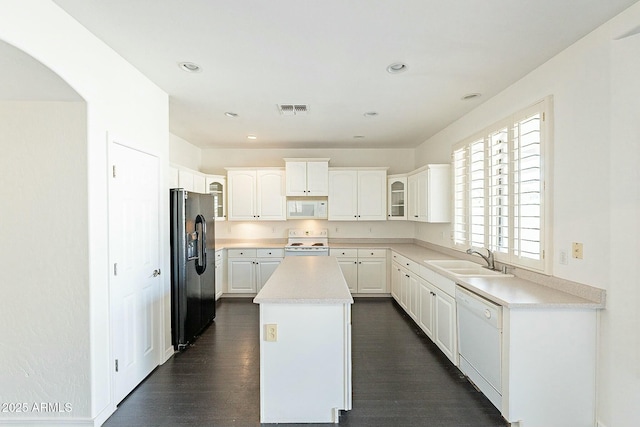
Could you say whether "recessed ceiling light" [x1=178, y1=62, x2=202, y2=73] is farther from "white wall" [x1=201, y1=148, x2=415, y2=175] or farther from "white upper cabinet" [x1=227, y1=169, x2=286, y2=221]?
"white wall" [x1=201, y1=148, x2=415, y2=175]

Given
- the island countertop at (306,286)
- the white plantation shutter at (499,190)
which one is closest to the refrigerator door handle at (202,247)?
the island countertop at (306,286)

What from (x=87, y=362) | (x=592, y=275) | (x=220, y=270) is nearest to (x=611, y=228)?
(x=592, y=275)

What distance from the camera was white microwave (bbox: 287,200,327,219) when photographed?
16.8 feet

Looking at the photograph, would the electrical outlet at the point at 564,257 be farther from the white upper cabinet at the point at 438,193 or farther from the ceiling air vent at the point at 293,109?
the ceiling air vent at the point at 293,109

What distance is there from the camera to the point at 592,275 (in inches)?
74.4

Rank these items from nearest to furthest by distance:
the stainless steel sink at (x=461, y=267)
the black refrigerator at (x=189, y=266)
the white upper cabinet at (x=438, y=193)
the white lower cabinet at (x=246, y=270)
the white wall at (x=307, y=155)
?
the stainless steel sink at (x=461, y=267), the black refrigerator at (x=189, y=266), the white upper cabinet at (x=438, y=193), the white lower cabinet at (x=246, y=270), the white wall at (x=307, y=155)

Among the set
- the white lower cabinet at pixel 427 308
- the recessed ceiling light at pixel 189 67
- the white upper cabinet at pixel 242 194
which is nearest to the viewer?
the recessed ceiling light at pixel 189 67

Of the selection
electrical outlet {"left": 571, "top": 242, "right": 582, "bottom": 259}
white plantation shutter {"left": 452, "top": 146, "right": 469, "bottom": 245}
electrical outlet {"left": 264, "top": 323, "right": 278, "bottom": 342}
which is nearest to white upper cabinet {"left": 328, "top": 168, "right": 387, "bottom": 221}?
white plantation shutter {"left": 452, "top": 146, "right": 469, "bottom": 245}

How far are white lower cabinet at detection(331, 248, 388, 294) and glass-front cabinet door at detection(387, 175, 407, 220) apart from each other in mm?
703

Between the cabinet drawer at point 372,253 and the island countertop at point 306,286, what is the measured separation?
1.64m

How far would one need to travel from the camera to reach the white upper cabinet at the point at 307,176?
493 cm

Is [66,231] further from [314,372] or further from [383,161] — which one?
[383,161]

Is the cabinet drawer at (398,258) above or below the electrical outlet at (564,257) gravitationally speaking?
below

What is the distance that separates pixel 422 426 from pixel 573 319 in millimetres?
1259
